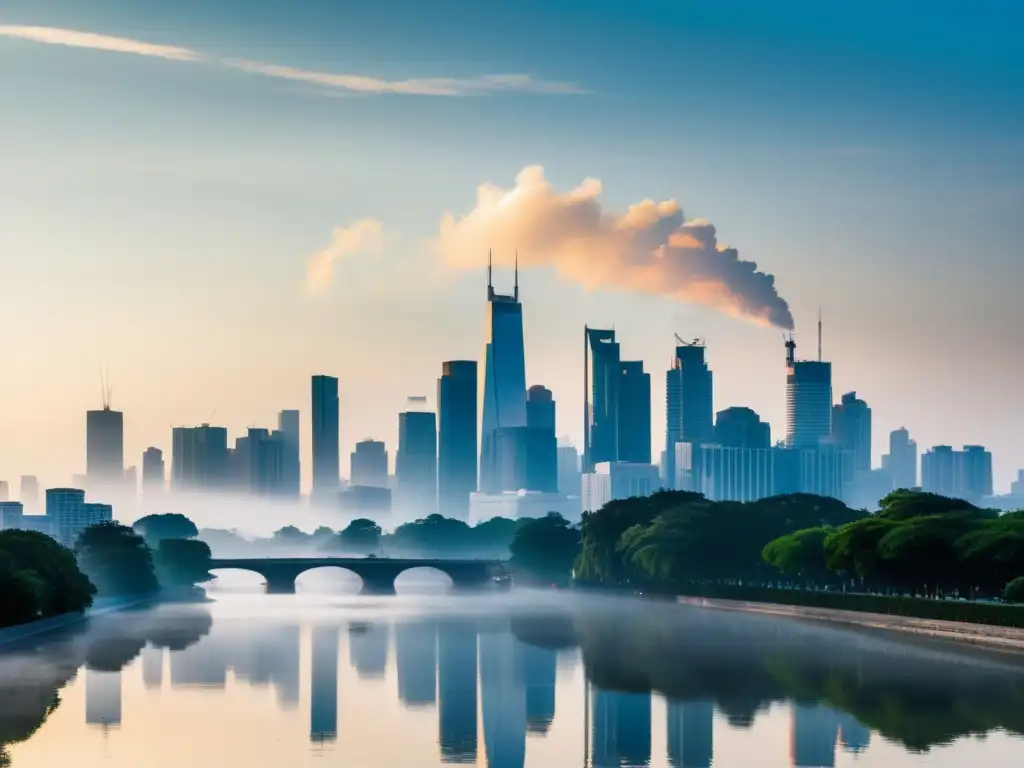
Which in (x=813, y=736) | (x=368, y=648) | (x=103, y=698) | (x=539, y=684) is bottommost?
(x=368, y=648)

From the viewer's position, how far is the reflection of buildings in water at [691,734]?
5709cm

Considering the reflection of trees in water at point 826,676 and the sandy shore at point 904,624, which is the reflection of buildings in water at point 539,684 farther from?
the sandy shore at point 904,624

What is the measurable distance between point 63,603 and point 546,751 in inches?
4271

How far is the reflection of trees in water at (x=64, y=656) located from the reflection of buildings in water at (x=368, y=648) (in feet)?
38.8

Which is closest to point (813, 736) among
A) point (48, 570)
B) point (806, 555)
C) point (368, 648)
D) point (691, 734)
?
point (691, 734)

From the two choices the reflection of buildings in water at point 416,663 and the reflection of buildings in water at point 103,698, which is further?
the reflection of buildings in water at point 416,663

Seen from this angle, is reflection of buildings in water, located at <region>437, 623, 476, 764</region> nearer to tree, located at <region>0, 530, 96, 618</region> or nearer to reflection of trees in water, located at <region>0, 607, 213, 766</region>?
reflection of trees in water, located at <region>0, 607, 213, 766</region>

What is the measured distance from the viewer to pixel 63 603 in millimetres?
161625

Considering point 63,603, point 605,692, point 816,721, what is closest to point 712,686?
point 605,692

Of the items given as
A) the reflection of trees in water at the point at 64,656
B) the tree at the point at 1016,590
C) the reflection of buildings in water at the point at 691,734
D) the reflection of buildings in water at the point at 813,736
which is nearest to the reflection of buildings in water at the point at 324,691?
the reflection of trees in water at the point at 64,656

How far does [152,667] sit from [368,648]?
74.8 ft

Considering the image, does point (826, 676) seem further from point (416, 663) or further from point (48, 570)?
point (48, 570)

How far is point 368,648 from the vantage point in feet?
406

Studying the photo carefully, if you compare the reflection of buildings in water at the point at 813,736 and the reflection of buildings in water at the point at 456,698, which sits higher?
the reflection of buildings in water at the point at 813,736
